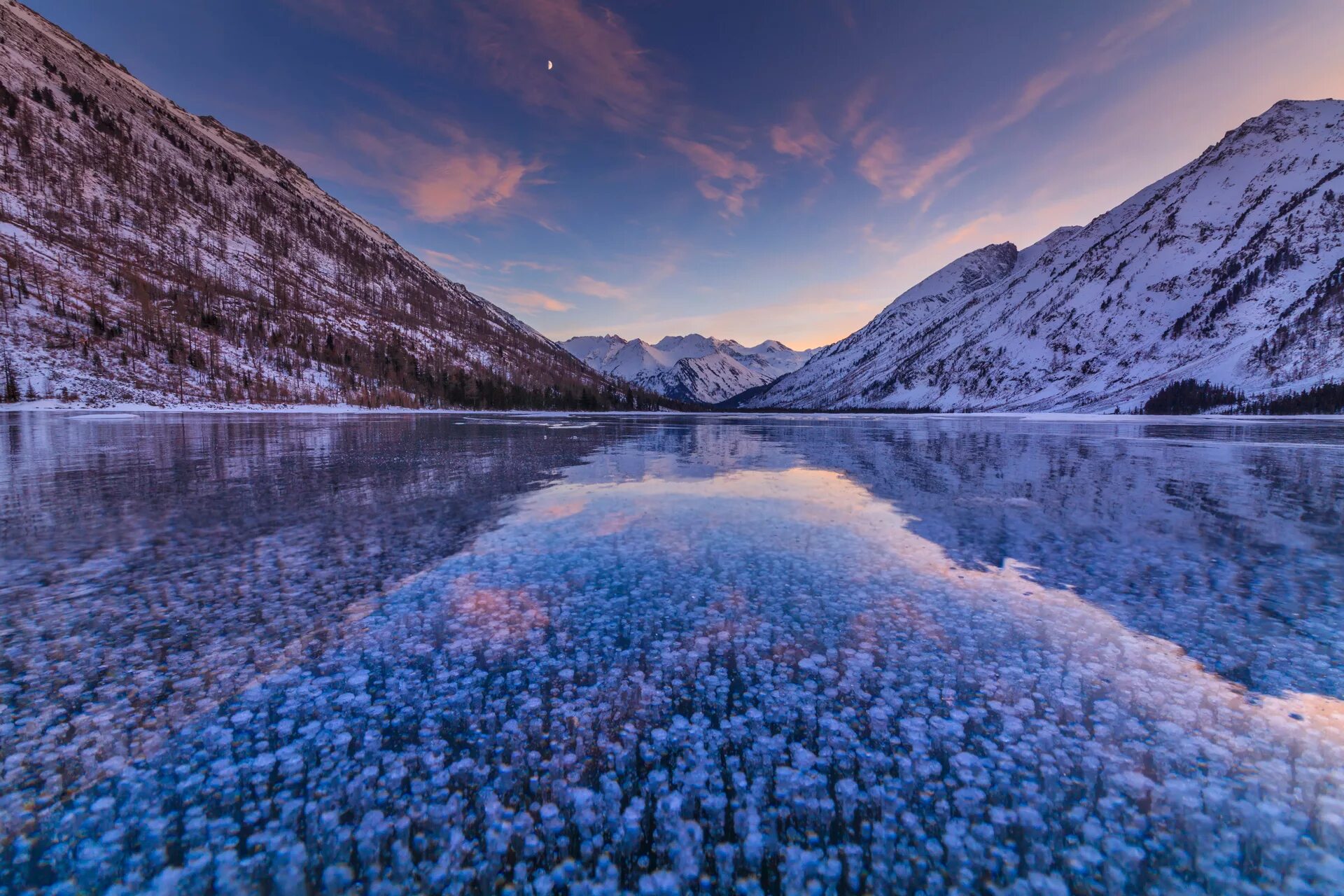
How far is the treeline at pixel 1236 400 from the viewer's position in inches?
5005

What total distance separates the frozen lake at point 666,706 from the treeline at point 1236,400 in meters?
178

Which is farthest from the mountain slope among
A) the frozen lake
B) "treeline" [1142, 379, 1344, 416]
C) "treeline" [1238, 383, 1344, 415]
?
"treeline" [1238, 383, 1344, 415]

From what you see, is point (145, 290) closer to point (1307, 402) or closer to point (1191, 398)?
point (1307, 402)

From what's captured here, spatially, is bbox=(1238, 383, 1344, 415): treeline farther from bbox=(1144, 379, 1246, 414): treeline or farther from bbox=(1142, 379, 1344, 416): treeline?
bbox=(1144, 379, 1246, 414): treeline

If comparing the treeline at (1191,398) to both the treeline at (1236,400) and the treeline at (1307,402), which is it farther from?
the treeline at (1307,402)

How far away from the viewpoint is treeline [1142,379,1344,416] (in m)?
127

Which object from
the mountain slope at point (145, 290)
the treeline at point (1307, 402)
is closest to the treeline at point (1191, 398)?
the treeline at point (1307, 402)

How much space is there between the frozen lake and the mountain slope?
12392 cm

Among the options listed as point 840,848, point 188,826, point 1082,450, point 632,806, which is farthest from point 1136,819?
point 1082,450

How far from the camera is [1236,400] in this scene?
152m

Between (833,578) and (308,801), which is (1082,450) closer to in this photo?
(833,578)

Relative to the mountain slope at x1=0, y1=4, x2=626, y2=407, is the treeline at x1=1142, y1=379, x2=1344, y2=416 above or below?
below

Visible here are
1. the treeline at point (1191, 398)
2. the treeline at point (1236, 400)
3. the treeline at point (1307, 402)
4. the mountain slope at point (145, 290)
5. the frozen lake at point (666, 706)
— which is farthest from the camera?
the treeline at point (1191, 398)

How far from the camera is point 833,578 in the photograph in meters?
8.62
